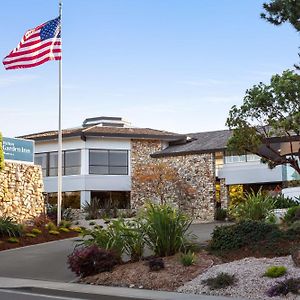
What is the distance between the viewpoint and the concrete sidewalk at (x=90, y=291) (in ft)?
39.7

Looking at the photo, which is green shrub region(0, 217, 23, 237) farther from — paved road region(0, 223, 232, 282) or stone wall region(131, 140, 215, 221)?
stone wall region(131, 140, 215, 221)

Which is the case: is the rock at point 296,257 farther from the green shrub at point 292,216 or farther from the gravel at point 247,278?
the green shrub at point 292,216

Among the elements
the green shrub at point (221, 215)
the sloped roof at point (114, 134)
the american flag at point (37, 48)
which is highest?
the american flag at point (37, 48)

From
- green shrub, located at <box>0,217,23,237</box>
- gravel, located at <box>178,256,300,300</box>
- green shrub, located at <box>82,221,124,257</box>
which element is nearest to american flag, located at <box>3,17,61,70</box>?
green shrub, located at <box>0,217,23,237</box>

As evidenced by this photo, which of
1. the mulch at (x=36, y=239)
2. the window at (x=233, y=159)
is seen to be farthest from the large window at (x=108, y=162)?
the mulch at (x=36, y=239)

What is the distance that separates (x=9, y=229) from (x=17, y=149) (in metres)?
5.39

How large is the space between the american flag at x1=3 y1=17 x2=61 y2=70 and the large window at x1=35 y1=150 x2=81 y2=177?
16205 mm

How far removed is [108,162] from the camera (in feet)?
139

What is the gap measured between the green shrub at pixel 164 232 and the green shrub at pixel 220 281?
113 inches

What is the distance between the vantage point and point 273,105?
2133 centimetres

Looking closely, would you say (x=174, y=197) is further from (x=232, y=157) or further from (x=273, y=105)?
(x=273, y=105)

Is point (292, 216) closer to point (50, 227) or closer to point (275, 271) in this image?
point (275, 271)

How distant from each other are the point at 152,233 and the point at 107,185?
2626 centimetres

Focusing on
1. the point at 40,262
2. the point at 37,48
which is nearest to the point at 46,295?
the point at 40,262
